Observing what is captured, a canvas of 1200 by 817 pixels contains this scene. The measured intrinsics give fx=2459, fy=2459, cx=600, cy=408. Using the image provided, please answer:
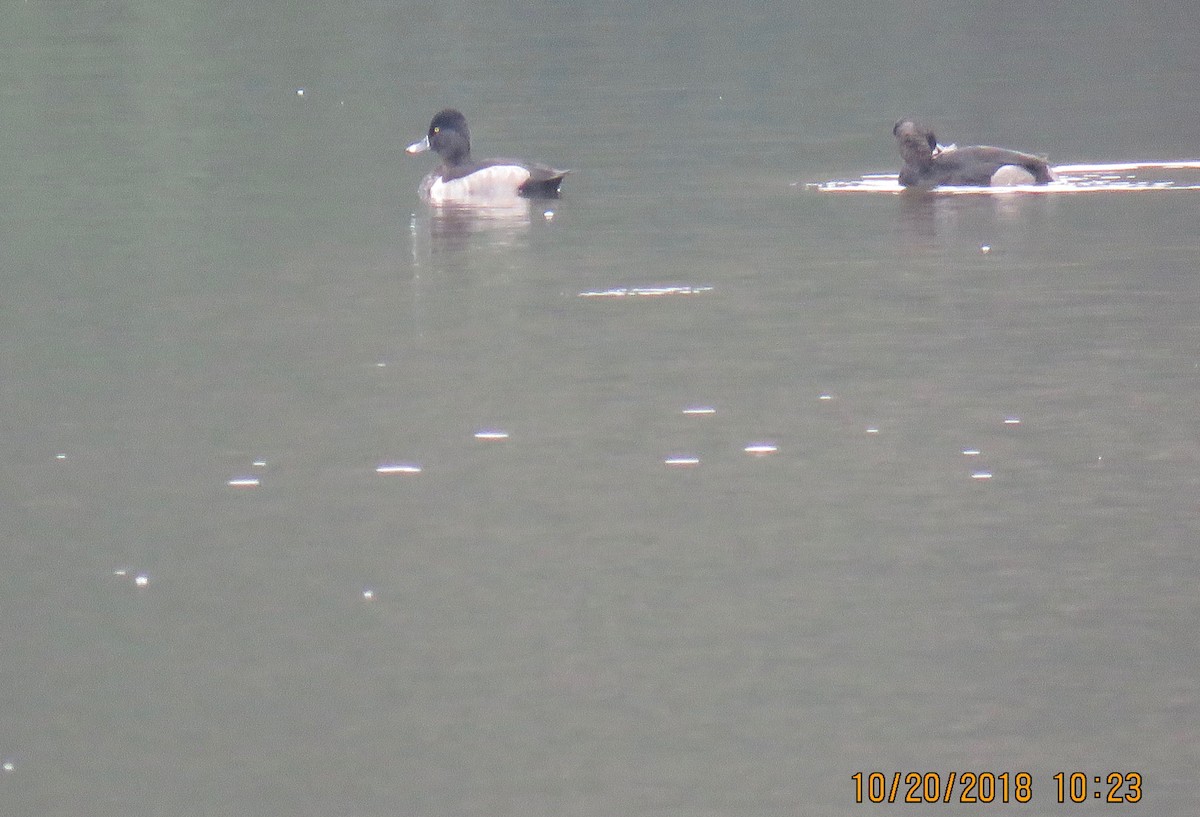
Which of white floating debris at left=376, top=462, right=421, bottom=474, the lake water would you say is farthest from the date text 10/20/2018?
white floating debris at left=376, top=462, right=421, bottom=474

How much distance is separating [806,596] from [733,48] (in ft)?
91.7

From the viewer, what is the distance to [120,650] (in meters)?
7.47

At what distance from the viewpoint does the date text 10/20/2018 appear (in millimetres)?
6094

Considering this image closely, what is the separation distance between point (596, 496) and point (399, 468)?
Result: 956 millimetres

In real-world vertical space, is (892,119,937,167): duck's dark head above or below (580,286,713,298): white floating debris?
above

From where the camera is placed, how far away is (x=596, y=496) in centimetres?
901

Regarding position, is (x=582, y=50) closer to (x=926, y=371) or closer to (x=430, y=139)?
(x=430, y=139)

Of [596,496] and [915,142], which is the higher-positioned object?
[915,142]

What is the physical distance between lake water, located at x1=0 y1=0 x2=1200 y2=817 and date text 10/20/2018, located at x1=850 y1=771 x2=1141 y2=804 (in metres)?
0.04

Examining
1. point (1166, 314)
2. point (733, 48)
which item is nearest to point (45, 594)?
point (1166, 314)

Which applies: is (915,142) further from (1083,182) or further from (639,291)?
(639,291)

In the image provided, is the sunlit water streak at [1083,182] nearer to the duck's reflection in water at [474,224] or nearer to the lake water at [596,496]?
the lake water at [596,496]

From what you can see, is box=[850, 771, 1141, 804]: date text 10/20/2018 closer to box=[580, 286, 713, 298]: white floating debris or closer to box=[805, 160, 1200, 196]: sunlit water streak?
box=[580, 286, 713, 298]: white floating debris

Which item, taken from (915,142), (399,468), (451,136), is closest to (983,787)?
(399,468)
